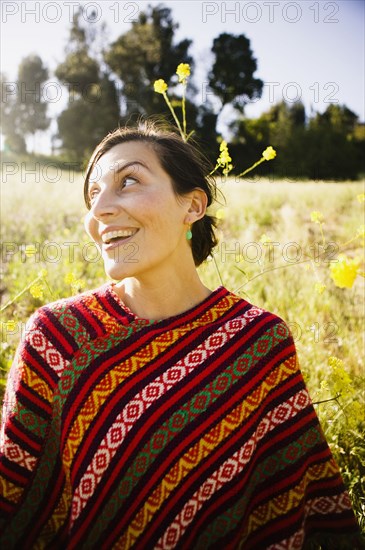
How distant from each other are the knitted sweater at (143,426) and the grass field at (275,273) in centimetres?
48

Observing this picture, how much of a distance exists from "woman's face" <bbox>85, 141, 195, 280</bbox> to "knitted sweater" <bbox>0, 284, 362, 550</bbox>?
7.7 inches

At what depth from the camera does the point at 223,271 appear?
3.52 m

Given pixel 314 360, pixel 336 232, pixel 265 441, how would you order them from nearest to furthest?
pixel 265 441, pixel 314 360, pixel 336 232

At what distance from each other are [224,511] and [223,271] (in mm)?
2202

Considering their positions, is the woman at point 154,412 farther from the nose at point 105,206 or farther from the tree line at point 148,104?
the tree line at point 148,104

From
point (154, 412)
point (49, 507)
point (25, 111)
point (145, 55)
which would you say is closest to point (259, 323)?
point (154, 412)

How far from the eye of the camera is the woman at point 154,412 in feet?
4.59

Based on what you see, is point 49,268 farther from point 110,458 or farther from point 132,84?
point 132,84

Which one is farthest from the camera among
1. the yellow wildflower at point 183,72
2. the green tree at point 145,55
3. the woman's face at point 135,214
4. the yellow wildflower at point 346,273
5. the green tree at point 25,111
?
the green tree at point 25,111

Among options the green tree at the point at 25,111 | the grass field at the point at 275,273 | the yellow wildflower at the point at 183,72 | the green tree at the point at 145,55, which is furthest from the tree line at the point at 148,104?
the yellow wildflower at the point at 183,72

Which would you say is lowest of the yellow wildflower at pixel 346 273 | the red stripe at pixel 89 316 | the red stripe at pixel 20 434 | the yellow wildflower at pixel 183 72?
the red stripe at pixel 20 434

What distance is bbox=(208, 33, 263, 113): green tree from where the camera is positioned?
18.9 m

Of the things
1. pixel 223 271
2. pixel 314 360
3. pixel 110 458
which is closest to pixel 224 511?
pixel 110 458

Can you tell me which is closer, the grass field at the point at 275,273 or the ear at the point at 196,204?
the ear at the point at 196,204
